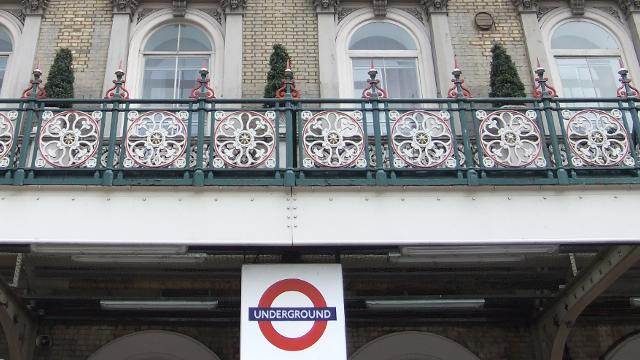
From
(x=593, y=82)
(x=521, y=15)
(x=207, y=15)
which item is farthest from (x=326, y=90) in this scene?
(x=593, y=82)

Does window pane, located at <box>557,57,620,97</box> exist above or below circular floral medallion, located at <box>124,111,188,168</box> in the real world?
above

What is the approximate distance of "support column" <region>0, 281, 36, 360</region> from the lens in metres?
8.71

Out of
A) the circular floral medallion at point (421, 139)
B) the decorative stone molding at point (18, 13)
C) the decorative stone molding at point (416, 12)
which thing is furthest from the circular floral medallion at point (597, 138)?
the decorative stone molding at point (18, 13)

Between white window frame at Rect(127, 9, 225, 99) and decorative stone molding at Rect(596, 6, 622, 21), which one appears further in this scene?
decorative stone molding at Rect(596, 6, 622, 21)

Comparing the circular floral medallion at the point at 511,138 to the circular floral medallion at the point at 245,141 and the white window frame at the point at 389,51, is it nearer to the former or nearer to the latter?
the circular floral medallion at the point at 245,141

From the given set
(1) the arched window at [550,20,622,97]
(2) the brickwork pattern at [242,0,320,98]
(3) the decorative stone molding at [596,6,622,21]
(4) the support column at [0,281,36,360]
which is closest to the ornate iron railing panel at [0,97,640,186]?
(4) the support column at [0,281,36,360]

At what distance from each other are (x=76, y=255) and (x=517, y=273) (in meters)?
5.84

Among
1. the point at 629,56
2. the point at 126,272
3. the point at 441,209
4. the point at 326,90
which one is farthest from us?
the point at 629,56

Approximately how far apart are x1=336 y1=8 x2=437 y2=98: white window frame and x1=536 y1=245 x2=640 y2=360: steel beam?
12.9 ft

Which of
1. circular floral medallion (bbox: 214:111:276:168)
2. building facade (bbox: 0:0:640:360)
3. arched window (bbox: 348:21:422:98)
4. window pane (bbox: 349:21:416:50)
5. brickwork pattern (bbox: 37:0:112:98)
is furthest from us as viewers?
window pane (bbox: 349:21:416:50)

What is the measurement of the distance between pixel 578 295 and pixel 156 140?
5371 mm

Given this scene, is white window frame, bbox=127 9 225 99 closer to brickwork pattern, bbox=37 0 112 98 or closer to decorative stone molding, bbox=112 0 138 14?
decorative stone molding, bbox=112 0 138 14

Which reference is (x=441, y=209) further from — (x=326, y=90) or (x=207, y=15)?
(x=207, y=15)

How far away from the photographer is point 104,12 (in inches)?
463
